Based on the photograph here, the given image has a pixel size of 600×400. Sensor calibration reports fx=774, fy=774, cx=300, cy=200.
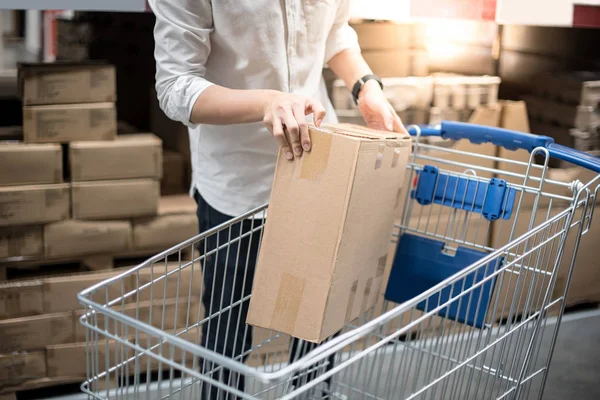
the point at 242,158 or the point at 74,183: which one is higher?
the point at 242,158

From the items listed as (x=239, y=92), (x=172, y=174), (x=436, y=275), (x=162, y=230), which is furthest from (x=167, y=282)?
(x=239, y=92)

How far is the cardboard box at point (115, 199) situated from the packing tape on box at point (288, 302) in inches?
41.2

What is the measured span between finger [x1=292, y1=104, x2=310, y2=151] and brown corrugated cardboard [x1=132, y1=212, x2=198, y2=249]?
3.74 feet

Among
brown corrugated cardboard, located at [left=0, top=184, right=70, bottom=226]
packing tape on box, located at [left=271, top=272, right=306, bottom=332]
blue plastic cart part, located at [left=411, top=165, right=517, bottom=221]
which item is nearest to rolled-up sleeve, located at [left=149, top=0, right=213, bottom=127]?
packing tape on box, located at [left=271, top=272, right=306, bottom=332]

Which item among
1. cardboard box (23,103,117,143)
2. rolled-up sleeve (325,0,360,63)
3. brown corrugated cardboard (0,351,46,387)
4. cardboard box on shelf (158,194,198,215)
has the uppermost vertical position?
rolled-up sleeve (325,0,360,63)

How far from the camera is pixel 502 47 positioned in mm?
3393

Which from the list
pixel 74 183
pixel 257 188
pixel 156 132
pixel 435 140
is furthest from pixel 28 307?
pixel 435 140

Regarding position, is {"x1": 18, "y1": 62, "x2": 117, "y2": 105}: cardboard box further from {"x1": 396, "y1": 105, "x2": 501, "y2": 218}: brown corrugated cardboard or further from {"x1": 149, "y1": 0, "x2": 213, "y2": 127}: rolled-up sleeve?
{"x1": 396, "y1": 105, "x2": 501, "y2": 218}: brown corrugated cardboard

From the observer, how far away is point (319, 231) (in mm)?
1414

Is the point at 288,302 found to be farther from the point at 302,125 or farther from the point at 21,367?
the point at 21,367

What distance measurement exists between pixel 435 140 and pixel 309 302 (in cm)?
152

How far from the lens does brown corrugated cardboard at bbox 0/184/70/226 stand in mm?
2250

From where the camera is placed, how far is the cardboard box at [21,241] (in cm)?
228

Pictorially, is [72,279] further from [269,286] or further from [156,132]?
[269,286]
